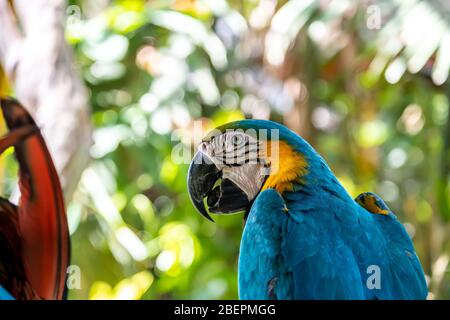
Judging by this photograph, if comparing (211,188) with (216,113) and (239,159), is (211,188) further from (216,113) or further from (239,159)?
(216,113)

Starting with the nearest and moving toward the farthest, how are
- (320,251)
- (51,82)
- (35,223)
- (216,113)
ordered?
(320,251) < (35,223) < (51,82) < (216,113)

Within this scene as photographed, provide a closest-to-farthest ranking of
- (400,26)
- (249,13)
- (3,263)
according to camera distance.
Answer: (3,263), (400,26), (249,13)

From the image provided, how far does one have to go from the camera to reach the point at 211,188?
32.1 inches

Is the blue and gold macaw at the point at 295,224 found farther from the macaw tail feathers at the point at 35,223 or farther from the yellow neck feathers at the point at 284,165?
the macaw tail feathers at the point at 35,223

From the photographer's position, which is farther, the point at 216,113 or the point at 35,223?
the point at 216,113

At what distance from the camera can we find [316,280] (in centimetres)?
72

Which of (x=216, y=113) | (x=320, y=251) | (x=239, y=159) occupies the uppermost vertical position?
(x=216, y=113)

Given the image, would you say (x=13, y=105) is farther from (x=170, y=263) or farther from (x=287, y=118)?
(x=287, y=118)

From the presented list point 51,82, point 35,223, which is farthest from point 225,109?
point 35,223

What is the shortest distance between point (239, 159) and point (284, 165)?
0.17ft

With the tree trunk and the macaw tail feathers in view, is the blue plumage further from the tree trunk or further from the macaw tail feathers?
the tree trunk

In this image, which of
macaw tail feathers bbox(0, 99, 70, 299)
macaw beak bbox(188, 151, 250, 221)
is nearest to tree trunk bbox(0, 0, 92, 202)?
macaw tail feathers bbox(0, 99, 70, 299)

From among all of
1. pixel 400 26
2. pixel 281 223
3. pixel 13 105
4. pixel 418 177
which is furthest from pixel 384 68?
pixel 281 223

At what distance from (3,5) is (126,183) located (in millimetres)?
791
